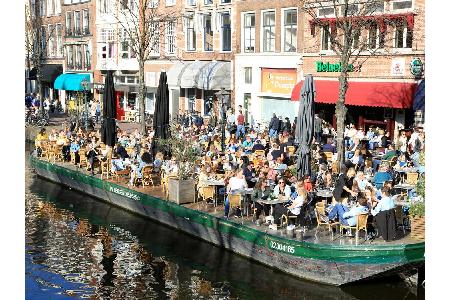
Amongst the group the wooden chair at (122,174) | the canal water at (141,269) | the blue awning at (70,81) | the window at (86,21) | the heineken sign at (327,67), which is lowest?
Result: the canal water at (141,269)

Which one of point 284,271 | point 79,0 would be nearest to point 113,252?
point 284,271

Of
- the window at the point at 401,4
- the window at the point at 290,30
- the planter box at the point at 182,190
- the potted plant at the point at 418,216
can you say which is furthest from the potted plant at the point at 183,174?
the window at the point at 290,30

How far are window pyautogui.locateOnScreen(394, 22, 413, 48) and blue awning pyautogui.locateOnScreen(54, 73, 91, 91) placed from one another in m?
35.8

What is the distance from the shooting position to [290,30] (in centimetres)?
3794

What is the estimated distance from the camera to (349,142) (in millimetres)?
29359

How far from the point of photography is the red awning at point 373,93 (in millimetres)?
30156

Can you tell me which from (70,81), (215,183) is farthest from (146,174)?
(70,81)

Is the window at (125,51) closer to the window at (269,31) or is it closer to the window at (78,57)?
the window at (78,57)

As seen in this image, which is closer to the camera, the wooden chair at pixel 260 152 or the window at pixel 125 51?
the wooden chair at pixel 260 152

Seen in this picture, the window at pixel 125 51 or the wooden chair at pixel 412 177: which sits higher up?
the window at pixel 125 51

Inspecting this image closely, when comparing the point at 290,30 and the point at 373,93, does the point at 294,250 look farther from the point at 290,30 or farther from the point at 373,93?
the point at 290,30

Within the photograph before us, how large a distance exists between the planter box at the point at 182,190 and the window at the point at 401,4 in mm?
14350

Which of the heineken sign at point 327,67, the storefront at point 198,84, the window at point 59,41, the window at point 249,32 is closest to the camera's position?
the heineken sign at point 327,67
